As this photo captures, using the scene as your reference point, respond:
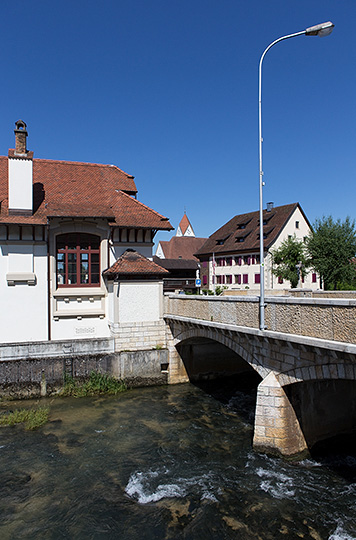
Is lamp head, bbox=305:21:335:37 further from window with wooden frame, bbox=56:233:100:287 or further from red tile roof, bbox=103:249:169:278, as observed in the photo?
window with wooden frame, bbox=56:233:100:287

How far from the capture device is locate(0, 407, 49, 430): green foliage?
40.1ft

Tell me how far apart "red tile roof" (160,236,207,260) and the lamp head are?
172 ft

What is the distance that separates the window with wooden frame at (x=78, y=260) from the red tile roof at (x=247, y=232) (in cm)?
2457

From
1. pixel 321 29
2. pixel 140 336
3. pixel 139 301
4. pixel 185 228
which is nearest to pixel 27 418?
pixel 140 336

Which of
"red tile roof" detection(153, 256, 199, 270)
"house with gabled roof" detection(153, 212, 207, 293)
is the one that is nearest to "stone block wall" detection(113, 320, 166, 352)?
"red tile roof" detection(153, 256, 199, 270)

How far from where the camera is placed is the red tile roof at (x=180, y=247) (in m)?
61.9

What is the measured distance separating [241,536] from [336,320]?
4.52 metres

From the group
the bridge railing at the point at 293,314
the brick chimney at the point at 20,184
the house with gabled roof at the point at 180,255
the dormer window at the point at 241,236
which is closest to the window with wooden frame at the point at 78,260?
the brick chimney at the point at 20,184

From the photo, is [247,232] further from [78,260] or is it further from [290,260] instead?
[78,260]

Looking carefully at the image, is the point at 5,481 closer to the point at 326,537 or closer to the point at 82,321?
the point at 326,537

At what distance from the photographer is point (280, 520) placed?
748 cm

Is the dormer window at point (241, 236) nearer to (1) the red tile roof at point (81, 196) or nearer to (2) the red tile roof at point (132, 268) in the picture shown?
(1) the red tile roof at point (81, 196)

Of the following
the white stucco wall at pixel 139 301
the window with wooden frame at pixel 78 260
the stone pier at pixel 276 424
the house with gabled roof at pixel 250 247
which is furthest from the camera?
the house with gabled roof at pixel 250 247

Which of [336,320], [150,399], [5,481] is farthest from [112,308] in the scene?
[336,320]
